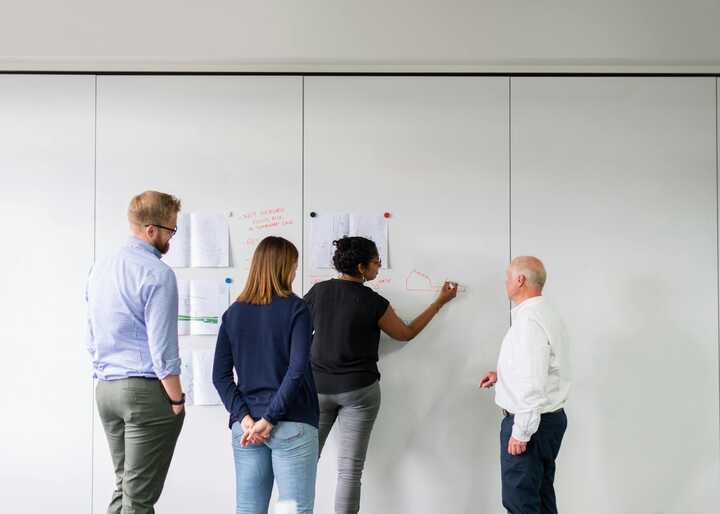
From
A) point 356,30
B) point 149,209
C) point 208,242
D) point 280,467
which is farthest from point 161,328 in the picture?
point 356,30

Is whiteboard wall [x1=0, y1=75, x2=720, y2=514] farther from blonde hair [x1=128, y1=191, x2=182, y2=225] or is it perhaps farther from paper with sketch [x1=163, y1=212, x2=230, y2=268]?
blonde hair [x1=128, y1=191, x2=182, y2=225]

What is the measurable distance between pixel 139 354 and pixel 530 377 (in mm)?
1438

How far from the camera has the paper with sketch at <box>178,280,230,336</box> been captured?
8.94 ft

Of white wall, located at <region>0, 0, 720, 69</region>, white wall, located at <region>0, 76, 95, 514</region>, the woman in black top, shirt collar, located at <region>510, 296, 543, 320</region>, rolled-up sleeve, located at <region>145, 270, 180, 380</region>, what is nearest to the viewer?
rolled-up sleeve, located at <region>145, 270, 180, 380</region>

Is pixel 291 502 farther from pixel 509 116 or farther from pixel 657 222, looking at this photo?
pixel 657 222

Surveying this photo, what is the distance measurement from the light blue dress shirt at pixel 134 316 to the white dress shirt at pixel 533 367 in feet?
4.17

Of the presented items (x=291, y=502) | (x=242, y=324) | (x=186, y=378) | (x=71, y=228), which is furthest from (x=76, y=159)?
(x=291, y=502)

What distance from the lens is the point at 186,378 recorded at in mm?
2715

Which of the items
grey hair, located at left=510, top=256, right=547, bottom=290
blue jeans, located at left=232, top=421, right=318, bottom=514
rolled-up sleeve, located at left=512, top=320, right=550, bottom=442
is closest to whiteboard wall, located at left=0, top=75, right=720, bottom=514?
grey hair, located at left=510, top=256, right=547, bottom=290

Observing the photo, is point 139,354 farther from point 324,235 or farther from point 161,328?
point 324,235

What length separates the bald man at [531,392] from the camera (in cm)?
205

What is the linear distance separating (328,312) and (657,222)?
5.82 feet

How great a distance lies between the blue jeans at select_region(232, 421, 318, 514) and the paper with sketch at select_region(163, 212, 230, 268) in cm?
102

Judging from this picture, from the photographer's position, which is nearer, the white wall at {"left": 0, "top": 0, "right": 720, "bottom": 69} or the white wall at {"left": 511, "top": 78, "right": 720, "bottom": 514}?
the white wall at {"left": 0, "top": 0, "right": 720, "bottom": 69}
